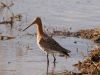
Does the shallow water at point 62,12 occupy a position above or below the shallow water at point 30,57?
above

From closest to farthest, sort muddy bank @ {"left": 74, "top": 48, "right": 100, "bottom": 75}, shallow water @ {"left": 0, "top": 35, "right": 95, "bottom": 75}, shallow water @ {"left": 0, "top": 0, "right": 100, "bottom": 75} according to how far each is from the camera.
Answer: muddy bank @ {"left": 74, "top": 48, "right": 100, "bottom": 75}, shallow water @ {"left": 0, "top": 35, "right": 95, "bottom": 75}, shallow water @ {"left": 0, "top": 0, "right": 100, "bottom": 75}

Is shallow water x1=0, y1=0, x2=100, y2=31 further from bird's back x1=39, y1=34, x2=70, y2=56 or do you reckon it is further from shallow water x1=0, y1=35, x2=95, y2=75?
bird's back x1=39, y1=34, x2=70, y2=56

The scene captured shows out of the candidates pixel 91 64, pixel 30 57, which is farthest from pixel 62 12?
pixel 91 64

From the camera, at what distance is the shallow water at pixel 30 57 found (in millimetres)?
12409

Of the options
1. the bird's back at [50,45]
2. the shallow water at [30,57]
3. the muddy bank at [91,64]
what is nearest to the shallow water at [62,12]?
the shallow water at [30,57]

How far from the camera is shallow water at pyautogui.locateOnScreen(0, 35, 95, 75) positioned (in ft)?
40.7

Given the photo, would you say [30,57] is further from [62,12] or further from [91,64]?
[62,12]

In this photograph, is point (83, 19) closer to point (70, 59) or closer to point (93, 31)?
point (93, 31)

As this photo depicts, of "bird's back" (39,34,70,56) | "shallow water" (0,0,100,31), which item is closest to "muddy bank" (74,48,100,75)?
"bird's back" (39,34,70,56)

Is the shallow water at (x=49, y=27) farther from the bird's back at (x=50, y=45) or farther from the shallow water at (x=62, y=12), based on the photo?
the bird's back at (x=50, y=45)

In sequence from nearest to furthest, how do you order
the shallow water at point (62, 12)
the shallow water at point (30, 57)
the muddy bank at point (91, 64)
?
the muddy bank at point (91, 64), the shallow water at point (30, 57), the shallow water at point (62, 12)

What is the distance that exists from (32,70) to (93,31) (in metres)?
4.83

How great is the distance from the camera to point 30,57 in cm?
1366

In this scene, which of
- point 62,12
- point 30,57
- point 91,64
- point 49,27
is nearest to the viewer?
point 91,64
